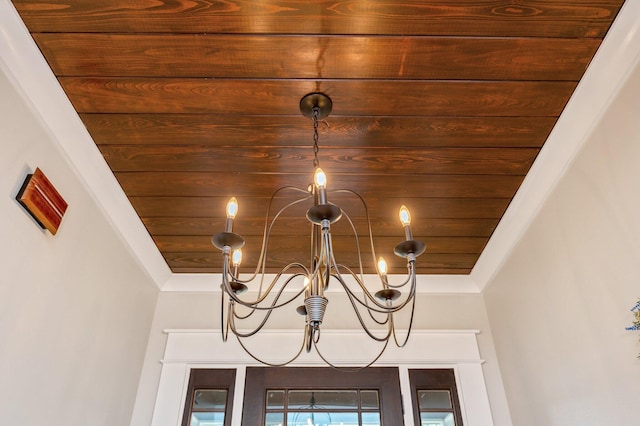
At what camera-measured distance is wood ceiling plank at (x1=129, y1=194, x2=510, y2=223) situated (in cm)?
213

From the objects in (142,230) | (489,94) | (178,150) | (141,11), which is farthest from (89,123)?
(489,94)

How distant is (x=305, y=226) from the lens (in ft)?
7.61

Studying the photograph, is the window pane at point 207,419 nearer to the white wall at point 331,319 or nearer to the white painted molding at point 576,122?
the white wall at point 331,319

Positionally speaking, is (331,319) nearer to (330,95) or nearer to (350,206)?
(350,206)

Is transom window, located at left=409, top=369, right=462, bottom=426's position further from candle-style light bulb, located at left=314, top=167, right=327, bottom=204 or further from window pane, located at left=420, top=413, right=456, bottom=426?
candle-style light bulb, located at left=314, top=167, right=327, bottom=204

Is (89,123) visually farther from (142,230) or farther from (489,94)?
(489,94)

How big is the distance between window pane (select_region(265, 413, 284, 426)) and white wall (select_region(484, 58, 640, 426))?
3.94 ft

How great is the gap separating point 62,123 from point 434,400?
2.23 metres

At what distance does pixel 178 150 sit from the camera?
1849 mm

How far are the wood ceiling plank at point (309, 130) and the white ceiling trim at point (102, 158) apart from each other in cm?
8

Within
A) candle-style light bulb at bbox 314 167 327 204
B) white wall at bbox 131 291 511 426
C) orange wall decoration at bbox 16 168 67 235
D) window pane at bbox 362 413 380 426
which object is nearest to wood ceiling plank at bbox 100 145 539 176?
orange wall decoration at bbox 16 168 67 235

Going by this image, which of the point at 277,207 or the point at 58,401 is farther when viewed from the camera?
the point at 277,207

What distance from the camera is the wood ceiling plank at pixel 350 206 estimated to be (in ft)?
6.98

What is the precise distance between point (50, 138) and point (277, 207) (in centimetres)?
98
